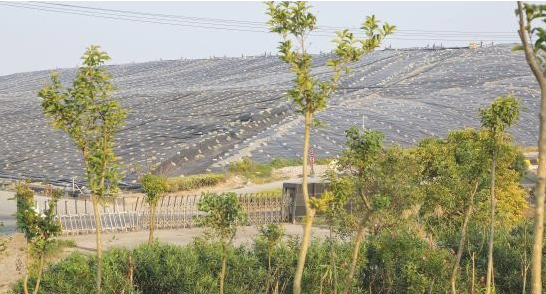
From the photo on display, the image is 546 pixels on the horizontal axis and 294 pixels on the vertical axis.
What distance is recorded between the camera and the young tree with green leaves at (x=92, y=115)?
8.42 metres

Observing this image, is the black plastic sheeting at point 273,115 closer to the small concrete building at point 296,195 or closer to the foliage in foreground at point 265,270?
the small concrete building at point 296,195

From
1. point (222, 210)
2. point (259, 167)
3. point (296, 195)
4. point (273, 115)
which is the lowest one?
point (259, 167)

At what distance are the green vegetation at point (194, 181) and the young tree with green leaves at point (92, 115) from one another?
2605 cm

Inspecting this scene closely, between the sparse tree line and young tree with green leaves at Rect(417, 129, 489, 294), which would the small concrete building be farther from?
young tree with green leaves at Rect(417, 129, 489, 294)

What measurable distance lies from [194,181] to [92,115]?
27.1 metres

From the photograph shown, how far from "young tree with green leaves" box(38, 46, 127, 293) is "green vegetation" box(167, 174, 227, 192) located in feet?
85.5

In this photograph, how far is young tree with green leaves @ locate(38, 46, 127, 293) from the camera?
8422 mm

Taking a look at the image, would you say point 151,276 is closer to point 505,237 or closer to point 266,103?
point 505,237

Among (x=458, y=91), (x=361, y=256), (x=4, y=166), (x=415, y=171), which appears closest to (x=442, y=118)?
(x=458, y=91)

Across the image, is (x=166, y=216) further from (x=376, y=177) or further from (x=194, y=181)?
(x=376, y=177)

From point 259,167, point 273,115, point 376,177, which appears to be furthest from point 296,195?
point 273,115

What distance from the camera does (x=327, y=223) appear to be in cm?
1210

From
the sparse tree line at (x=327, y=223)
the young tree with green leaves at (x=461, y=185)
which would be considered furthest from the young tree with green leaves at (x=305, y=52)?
the young tree with green leaves at (x=461, y=185)

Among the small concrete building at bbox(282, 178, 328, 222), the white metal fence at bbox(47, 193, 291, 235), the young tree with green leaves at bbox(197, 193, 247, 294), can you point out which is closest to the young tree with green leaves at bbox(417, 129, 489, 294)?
the young tree with green leaves at bbox(197, 193, 247, 294)
